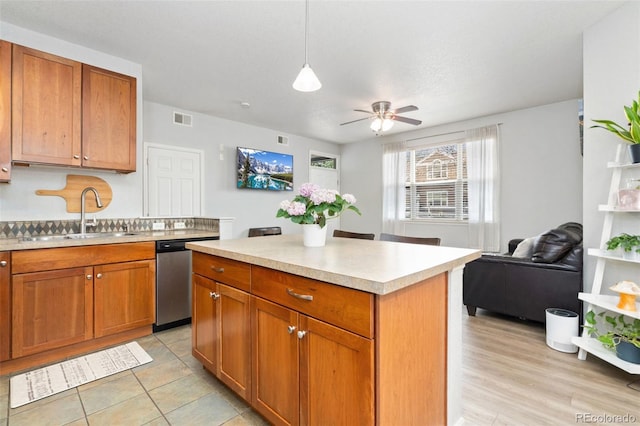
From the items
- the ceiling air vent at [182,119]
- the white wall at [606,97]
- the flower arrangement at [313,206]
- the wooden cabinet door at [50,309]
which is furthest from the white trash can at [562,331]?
the ceiling air vent at [182,119]

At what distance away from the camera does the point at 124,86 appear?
2.87 metres

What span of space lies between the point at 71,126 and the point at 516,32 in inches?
152

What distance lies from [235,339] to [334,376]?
0.76 m

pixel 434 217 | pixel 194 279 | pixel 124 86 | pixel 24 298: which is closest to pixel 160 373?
pixel 194 279

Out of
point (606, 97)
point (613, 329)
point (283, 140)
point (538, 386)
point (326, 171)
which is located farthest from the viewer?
point (326, 171)

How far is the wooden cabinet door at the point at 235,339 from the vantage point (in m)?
1.62

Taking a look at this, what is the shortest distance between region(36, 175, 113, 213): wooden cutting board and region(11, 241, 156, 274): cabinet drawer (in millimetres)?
698

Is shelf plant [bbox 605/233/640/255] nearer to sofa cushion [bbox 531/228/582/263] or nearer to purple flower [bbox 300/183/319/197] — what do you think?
sofa cushion [bbox 531/228/582/263]

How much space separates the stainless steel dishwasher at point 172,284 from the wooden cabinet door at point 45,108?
3.55 ft

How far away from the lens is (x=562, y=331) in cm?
244

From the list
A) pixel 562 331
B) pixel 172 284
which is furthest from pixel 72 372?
pixel 562 331

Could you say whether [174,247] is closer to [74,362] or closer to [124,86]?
[74,362]

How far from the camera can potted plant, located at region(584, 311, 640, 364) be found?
1.96 metres

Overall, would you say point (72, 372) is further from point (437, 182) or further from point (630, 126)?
point (437, 182)
